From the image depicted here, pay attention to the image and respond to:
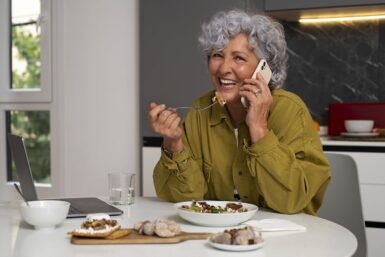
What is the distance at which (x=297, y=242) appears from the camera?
123 cm

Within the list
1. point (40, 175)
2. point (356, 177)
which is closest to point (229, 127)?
point (356, 177)

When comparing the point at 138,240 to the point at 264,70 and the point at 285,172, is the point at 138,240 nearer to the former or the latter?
the point at 285,172

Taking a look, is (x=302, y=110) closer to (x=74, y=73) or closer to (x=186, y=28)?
(x=186, y=28)

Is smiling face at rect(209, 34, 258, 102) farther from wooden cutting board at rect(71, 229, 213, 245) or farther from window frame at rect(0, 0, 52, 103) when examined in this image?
window frame at rect(0, 0, 52, 103)

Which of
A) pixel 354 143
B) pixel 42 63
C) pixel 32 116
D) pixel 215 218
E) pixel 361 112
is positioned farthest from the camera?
pixel 32 116

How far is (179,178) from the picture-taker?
1.78 meters

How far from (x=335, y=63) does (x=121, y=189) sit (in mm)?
2266

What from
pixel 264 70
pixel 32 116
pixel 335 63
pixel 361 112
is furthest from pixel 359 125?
pixel 32 116

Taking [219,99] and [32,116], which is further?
[32,116]

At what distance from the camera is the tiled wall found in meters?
3.50

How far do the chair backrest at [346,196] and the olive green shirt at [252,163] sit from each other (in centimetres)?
10

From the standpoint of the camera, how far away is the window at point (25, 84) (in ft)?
13.0

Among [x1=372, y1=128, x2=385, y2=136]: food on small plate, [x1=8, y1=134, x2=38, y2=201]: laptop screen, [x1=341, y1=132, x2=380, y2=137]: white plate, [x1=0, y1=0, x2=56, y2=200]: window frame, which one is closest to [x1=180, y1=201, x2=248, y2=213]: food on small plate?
[x1=8, y1=134, x2=38, y2=201]: laptop screen

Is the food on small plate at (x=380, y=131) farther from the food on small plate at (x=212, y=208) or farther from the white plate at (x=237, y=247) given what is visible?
the white plate at (x=237, y=247)
